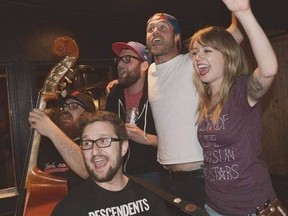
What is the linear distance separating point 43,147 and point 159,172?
3.48ft

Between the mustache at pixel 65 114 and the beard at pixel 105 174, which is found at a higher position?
the mustache at pixel 65 114

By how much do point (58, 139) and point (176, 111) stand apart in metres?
0.78

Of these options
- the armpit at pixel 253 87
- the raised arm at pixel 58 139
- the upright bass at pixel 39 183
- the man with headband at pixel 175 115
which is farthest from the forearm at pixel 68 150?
the armpit at pixel 253 87

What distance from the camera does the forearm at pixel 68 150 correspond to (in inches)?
87.8

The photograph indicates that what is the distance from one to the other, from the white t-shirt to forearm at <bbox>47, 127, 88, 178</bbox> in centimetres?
58

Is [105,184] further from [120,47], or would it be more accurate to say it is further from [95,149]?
[120,47]

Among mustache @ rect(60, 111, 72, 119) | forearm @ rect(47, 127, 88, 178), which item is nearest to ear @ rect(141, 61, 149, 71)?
mustache @ rect(60, 111, 72, 119)

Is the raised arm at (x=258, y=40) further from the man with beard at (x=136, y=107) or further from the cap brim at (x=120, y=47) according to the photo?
the cap brim at (x=120, y=47)

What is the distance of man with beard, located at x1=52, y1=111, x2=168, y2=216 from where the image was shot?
1.85 metres

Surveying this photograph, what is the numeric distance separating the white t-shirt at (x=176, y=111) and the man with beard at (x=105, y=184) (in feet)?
1.36

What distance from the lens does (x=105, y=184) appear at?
196 cm

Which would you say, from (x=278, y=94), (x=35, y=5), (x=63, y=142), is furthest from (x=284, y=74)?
(x=63, y=142)

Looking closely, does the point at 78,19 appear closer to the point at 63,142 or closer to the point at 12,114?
the point at 12,114

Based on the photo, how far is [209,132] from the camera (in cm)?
195
